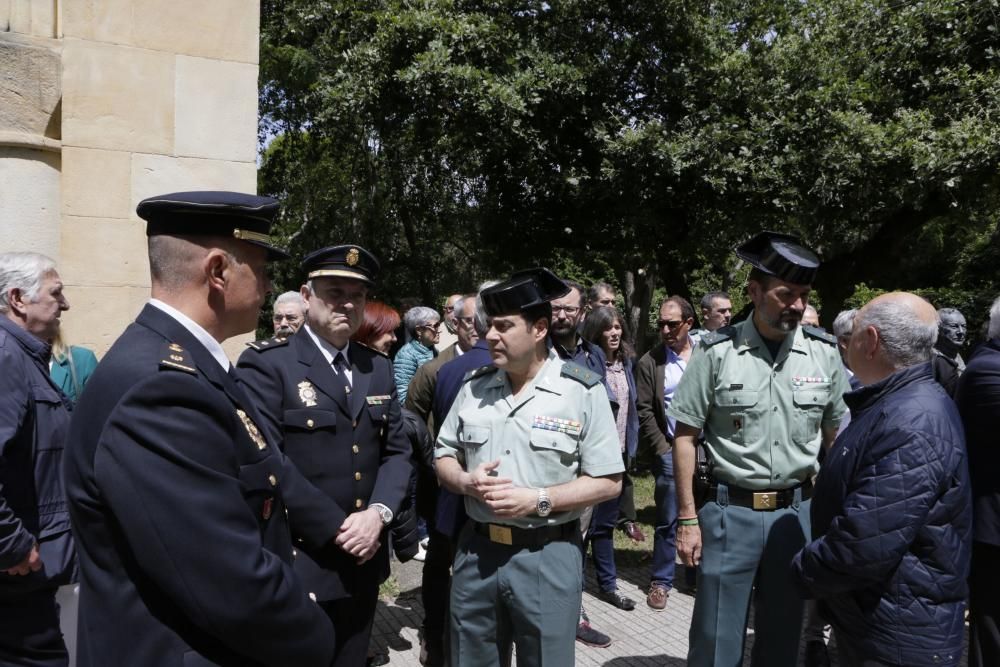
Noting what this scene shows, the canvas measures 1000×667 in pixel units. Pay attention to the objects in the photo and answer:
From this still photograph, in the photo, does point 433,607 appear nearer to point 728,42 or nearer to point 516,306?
point 516,306

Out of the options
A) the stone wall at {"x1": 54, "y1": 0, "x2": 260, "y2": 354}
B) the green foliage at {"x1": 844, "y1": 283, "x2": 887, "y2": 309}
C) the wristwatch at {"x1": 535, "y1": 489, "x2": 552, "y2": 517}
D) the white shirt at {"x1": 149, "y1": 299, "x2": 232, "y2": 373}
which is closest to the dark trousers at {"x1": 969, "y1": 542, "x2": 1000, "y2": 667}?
the wristwatch at {"x1": 535, "y1": 489, "x2": 552, "y2": 517}

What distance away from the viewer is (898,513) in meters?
2.48

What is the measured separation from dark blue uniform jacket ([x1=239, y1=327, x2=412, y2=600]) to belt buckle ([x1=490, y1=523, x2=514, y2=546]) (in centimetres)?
44

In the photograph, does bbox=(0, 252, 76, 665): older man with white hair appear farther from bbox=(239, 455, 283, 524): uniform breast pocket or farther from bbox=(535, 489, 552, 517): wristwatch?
bbox=(535, 489, 552, 517): wristwatch

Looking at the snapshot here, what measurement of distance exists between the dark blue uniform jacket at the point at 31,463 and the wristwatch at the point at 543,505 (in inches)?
70.3

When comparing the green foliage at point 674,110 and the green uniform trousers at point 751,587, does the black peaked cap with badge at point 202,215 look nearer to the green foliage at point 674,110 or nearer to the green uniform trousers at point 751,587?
the green uniform trousers at point 751,587

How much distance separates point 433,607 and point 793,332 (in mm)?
2424

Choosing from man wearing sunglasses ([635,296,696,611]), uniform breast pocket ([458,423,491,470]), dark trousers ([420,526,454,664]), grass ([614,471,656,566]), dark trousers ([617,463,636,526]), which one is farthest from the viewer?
grass ([614,471,656,566])

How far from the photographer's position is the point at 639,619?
16.5 ft

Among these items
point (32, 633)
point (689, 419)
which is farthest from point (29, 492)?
point (689, 419)

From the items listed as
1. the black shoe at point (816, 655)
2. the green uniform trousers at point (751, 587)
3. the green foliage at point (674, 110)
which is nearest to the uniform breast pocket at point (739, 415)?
the green uniform trousers at point (751, 587)

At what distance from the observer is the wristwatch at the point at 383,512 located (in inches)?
119

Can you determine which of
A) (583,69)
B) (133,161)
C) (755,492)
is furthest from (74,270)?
(583,69)

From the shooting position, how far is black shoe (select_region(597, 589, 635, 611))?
5164 millimetres
